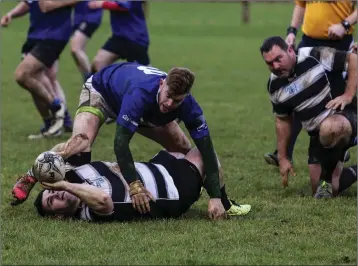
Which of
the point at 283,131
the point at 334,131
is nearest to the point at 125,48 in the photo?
the point at 283,131

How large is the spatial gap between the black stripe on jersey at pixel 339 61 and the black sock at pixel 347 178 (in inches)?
34.7

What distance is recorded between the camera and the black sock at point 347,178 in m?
7.27

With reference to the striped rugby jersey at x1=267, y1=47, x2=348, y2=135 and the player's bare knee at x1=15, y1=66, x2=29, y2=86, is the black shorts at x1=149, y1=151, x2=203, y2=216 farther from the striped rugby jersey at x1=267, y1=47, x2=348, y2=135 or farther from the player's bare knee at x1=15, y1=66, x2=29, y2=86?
the player's bare knee at x1=15, y1=66, x2=29, y2=86

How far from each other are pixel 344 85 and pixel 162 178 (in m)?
2.12

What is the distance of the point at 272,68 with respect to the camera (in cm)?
683

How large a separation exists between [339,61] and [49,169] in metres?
2.66

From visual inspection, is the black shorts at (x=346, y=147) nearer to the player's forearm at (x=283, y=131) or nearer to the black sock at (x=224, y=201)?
the player's forearm at (x=283, y=131)

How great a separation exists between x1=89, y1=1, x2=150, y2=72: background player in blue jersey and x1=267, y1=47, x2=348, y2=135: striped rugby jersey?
431cm

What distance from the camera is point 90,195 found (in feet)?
19.2

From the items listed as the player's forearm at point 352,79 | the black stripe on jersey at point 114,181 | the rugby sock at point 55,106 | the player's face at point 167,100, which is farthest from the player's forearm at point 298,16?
the rugby sock at point 55,106

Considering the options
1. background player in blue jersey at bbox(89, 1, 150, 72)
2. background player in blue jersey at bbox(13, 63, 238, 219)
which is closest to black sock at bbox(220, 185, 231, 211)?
background player in blue jersey at bbox(13, 63, 238, 219)

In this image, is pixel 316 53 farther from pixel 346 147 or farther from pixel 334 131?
pixel 346 147

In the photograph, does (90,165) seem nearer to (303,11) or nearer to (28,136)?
(303,11)

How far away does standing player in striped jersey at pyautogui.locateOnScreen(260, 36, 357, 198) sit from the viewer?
692 cm
